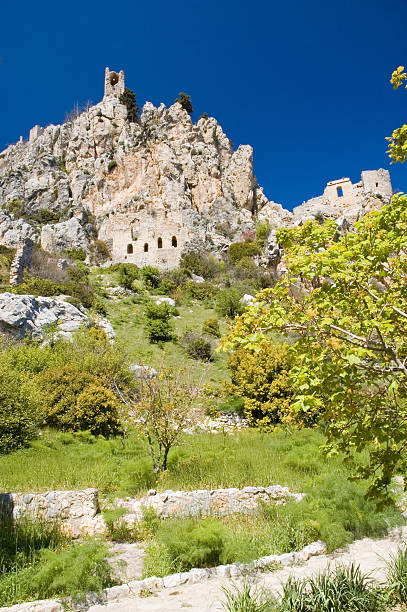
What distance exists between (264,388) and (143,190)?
133 ft

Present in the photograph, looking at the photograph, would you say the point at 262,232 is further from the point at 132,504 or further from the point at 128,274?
the point at 132,504

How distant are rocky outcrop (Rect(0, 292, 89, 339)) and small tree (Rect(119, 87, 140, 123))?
154ft

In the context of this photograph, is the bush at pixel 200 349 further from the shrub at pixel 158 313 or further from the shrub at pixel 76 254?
the shrub at pixel 76 254

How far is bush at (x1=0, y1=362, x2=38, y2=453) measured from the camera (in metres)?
10.1

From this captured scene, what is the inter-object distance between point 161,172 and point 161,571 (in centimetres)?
4857

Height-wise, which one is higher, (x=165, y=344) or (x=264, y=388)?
(x=165, y=344)

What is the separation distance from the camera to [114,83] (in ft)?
209

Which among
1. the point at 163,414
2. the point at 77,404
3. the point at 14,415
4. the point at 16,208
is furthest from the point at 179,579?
the point at 16,208

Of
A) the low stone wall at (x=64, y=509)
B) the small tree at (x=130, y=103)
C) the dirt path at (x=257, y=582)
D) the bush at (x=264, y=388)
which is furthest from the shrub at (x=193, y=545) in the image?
the small tree at (x=130, y=103)

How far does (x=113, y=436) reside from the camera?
12109mm

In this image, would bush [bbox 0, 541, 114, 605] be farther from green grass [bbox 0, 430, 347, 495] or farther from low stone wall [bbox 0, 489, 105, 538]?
green grass [bbox 0, 430, 347, 495]

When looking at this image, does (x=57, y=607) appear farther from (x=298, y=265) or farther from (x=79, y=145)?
(x=79, y=145)

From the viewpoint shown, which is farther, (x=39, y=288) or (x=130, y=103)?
(x=130, y=103)

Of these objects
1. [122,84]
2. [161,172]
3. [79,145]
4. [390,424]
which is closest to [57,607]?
[390,424]
